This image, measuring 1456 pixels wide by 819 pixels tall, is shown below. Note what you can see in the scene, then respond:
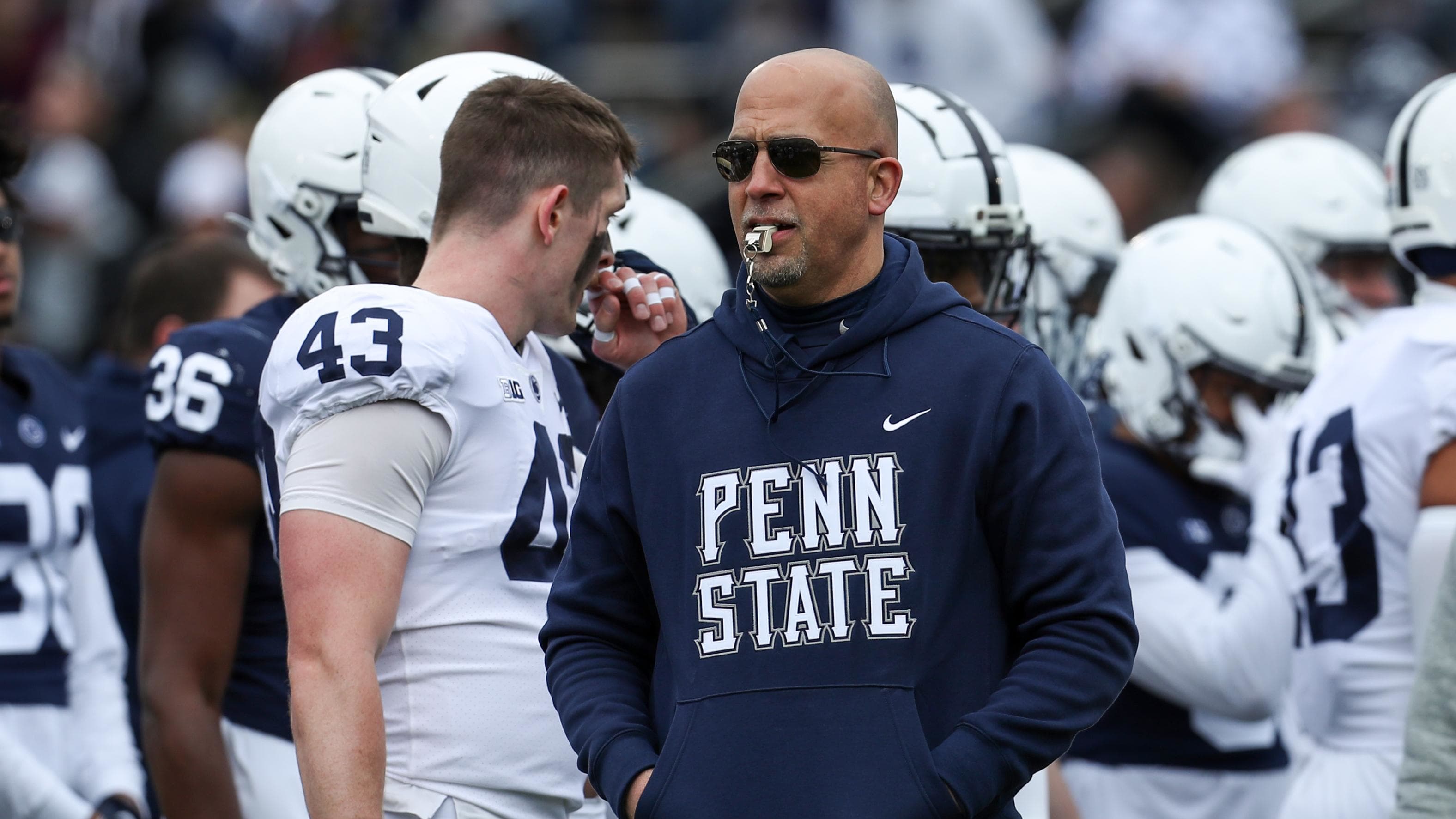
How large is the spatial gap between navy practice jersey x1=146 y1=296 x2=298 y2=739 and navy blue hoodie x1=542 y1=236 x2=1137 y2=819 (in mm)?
1312

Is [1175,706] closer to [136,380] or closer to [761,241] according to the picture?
[761,241]

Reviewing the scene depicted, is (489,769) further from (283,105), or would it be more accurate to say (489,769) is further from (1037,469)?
(283,105)

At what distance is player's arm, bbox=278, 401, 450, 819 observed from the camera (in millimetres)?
2918

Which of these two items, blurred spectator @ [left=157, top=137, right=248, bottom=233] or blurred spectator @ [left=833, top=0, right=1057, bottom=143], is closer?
blurred spectator @ [left=157, top=137, right=248, bottom=233]

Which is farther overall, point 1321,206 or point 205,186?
point 205,186

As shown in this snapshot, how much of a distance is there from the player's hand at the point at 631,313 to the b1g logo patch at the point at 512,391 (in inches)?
16.8

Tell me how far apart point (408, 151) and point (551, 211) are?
62cm

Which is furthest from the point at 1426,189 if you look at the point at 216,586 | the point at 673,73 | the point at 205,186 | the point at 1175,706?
the point at 673,73

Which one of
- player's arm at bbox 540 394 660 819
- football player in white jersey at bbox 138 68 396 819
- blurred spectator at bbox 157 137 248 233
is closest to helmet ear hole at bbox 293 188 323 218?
football player in white jersey at bbox 138 68 396 819

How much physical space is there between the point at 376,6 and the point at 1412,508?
33.4ft

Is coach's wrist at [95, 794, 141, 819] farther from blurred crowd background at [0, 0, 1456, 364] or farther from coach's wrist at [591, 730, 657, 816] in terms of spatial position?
blurred crowd background at [0, 0, 1456, 364]

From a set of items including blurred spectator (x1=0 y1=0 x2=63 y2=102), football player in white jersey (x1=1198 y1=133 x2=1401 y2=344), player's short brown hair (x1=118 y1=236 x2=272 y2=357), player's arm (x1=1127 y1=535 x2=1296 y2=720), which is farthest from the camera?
blurred spectator (x1=0 y1=0 x2=63 y2=102)

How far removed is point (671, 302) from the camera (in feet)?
12.4

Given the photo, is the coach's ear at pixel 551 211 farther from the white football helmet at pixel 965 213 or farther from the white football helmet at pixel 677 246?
the white football helmet at pixel 677 246
